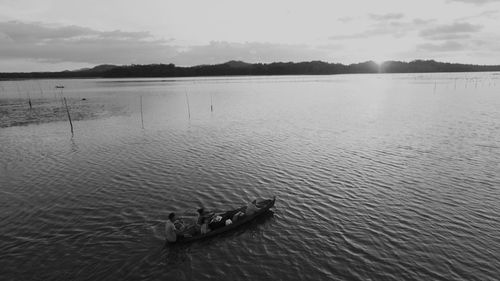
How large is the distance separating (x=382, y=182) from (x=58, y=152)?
143 ft

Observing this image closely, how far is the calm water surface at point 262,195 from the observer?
19.1 metres

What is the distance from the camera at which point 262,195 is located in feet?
97.9

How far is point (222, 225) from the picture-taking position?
2331cm

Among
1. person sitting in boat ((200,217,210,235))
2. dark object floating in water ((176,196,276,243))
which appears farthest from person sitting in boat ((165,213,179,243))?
person sitting in boat ((200,217,210,235))

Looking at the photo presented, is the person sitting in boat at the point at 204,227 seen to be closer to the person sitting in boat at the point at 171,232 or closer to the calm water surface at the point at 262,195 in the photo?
the calm water surface at the point at 262,195

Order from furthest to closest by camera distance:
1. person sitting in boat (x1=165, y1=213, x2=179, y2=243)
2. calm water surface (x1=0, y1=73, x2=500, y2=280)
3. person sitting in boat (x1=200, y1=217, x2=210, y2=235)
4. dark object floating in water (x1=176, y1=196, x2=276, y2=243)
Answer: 1. person sitting in boat (x1=200, y1=217, x2=210, y2=235)
2. dark object floating in water (x1=176, y1=196, x2=276, y2=243)
3. person sitting in boat (x1=165, y1=213, x2=179, y2=243)
4. calm water surface (x1=0, y1=73, x2=500, y2=280)

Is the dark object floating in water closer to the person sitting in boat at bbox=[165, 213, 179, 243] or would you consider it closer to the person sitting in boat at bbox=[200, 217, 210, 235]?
the person sitting in boat at bbox=[200, 217, 210, 235]

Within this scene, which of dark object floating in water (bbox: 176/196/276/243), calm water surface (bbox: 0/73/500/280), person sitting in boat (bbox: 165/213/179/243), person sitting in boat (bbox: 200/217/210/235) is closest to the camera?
calm water surface (bbox: 0/73/500/280)

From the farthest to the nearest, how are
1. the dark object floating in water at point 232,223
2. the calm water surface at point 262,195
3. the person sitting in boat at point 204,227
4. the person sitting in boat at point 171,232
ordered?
the person sitting in boat at point 204,227 < the dark object floating in water at point 232,223 < the person sitting in boat at point 171,232 < the calm water surface at point 262,195

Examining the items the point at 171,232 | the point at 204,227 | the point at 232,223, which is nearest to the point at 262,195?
the point at 232,223

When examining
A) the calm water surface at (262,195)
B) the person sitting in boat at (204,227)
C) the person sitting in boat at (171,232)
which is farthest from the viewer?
the person sitting in boat at (204,227)

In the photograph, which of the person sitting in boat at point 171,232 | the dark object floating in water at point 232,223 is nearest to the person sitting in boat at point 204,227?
the dark object floating in water at point 232,223

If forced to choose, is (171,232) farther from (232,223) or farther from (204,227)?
(232,223)

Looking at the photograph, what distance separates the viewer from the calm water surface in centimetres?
1912
